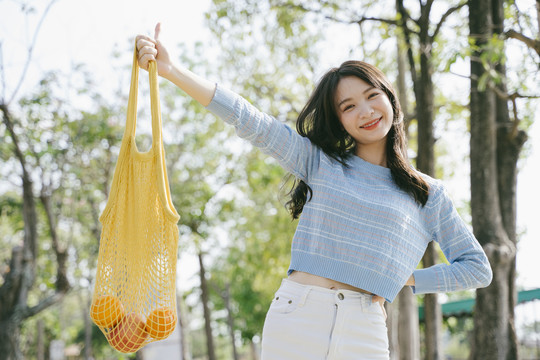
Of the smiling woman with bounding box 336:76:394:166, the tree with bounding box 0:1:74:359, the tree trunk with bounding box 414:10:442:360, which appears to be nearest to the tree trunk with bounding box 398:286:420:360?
the tree trunk with bounding box 414:10:442:360

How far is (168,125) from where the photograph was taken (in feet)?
39.1

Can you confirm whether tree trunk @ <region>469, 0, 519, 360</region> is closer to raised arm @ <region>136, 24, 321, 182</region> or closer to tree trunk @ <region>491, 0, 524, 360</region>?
tree trunk @ <region>491, 0, 524, 360</region>

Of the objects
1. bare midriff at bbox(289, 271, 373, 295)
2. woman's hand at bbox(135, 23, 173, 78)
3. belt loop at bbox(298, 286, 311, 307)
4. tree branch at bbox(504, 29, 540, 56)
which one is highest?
tree branch at bbox(504, 29, 540, 56)

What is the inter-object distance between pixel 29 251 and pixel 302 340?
7.19 m

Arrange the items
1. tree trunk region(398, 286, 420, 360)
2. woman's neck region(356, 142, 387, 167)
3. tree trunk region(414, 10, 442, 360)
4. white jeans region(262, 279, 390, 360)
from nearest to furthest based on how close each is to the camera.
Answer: white jeans region(262, 279, 390, 360), woman's neck region(356, 142, 387, 167), tree trunk region(414, 10, 442, 360), tree trunk region(398, 286, 420, 360)

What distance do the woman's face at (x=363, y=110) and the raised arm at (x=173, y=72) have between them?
0.48 m

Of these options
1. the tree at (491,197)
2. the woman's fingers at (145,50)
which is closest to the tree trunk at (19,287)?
→ the tree at (491,197)

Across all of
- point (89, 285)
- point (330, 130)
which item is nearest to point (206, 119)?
point (89, 285)

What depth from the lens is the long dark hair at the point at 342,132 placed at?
6.43ft

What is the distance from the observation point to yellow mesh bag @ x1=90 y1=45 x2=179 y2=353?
78.7 inches

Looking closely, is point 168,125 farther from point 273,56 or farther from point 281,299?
point 281,299

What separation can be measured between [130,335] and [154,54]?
97 cm

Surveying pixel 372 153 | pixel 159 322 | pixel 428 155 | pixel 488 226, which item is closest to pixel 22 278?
pixel 428 155

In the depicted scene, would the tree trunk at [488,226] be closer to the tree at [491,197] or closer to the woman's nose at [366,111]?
the tree at [491,197]
